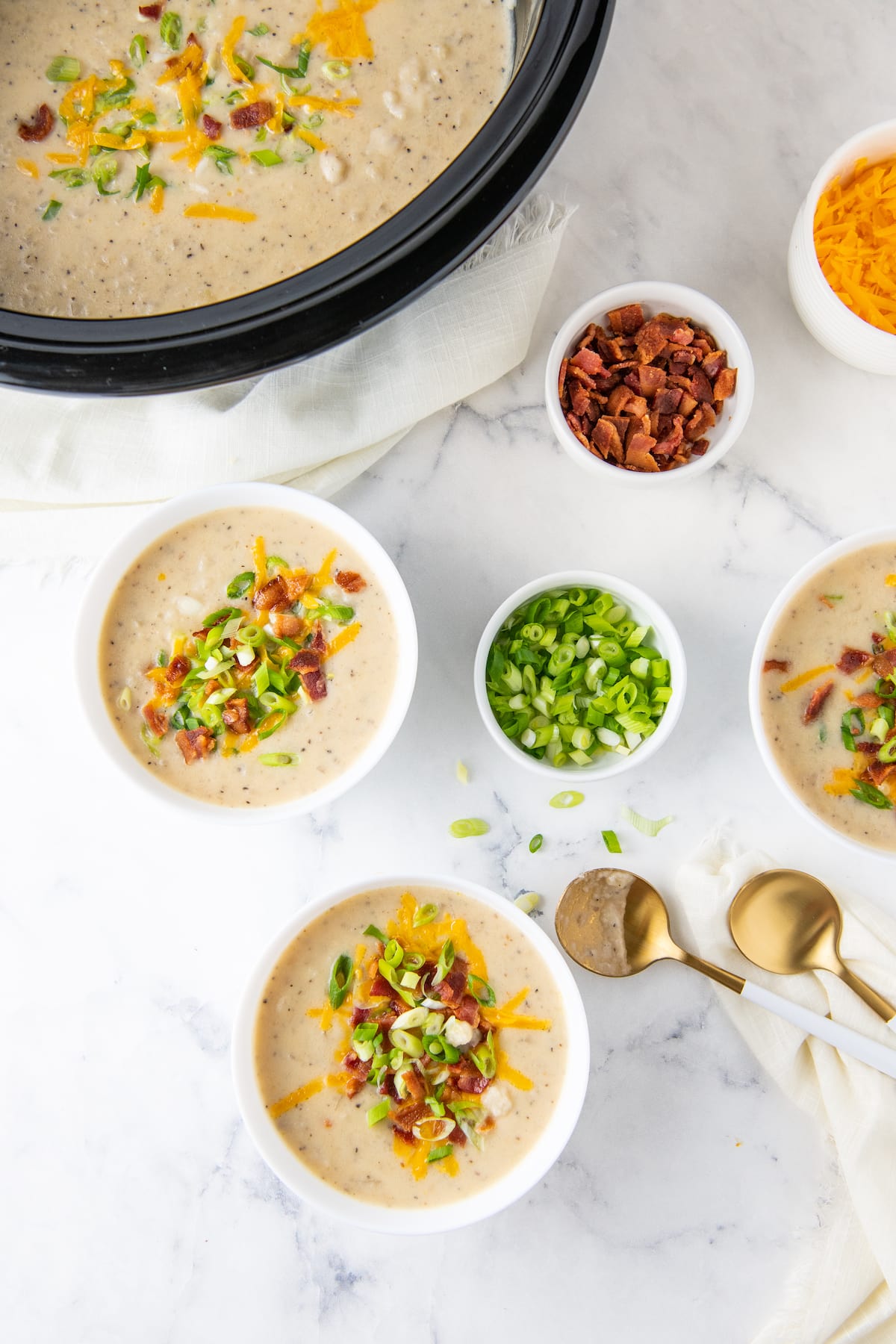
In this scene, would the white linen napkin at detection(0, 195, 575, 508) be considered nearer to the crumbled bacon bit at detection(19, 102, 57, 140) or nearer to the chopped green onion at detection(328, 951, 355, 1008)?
the crumbled bacon bit at detection(19, 102, 57, 140)

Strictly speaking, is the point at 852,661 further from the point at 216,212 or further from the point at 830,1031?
the point at 216,212

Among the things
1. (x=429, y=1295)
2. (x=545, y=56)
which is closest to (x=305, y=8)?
(x=545, y=56)

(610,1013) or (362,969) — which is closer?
(362,969)

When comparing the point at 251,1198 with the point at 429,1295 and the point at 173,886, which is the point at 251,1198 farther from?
the point at 173,886

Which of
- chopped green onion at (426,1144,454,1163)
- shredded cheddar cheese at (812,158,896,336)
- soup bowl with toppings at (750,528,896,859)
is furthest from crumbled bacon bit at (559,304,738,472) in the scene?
chopped green onion at (426,1144,454,1163)

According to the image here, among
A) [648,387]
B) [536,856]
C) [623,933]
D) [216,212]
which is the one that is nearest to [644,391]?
[648,387]
